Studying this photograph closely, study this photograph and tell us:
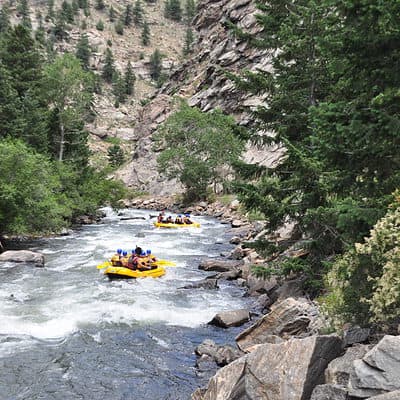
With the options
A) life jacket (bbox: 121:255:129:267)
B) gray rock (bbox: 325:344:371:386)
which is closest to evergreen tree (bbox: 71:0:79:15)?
life jacket (bbox: 121:255:129:267)

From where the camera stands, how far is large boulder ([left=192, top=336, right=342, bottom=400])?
5.43 m

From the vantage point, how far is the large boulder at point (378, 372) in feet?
14.0

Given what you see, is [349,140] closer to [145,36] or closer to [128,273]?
[128,273]

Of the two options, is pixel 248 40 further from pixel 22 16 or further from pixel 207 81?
pixel 22 16

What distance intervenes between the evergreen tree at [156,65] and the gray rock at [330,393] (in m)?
104

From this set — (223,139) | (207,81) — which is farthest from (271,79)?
(207,81)

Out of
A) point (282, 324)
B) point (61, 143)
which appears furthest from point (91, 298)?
point (61, 143)

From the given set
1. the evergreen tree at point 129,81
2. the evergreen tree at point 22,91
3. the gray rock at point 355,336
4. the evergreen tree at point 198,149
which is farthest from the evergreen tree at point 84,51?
the gray rock at point 355,336

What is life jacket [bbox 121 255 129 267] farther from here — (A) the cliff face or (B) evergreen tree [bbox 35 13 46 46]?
(B) evergreen tree [bbox 35 13 46 46]

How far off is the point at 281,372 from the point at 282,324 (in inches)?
149

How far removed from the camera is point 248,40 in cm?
→ 1303

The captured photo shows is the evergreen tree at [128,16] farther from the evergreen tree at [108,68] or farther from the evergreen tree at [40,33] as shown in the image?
the evergreen tree at [108,68]

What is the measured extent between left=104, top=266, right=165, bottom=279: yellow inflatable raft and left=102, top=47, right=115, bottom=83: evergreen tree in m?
86.2

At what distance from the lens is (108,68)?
310 ft
